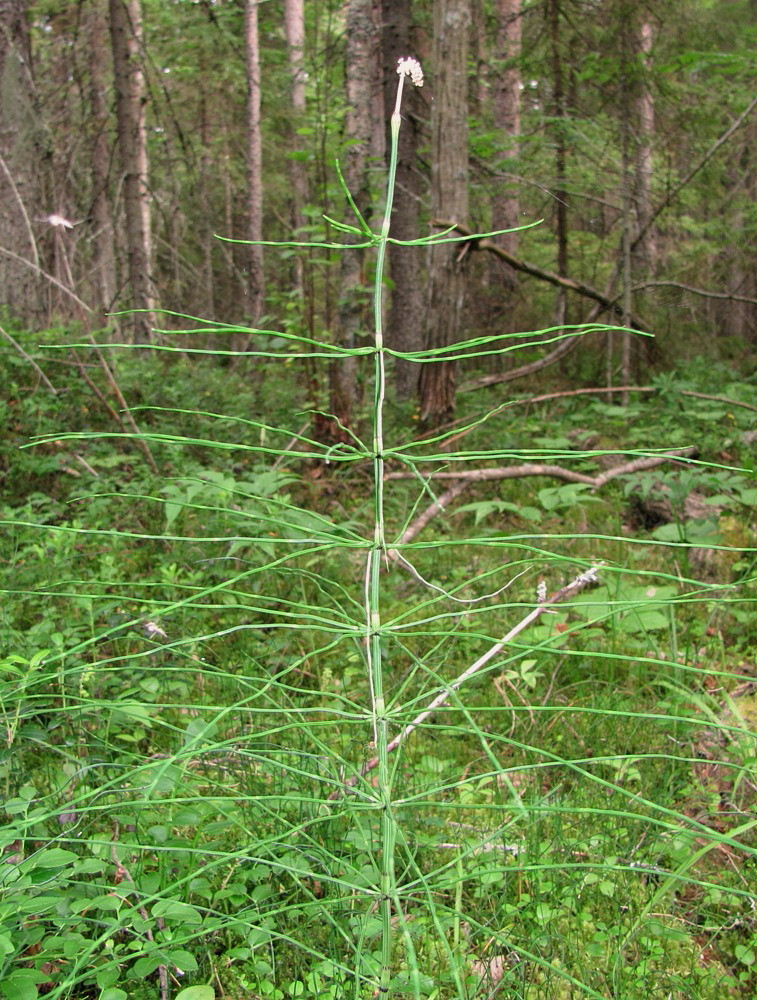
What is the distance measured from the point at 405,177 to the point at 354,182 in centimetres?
219

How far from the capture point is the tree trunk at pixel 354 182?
5.52 m

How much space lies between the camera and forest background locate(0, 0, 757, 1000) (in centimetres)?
130

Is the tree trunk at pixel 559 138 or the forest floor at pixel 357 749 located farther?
the tree trunk at pixel 559 138

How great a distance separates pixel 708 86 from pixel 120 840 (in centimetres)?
865

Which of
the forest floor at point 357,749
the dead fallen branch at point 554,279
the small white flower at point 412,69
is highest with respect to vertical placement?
the small white flower at point 412,69

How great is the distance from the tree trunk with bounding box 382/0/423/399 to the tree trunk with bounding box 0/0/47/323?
3.13m

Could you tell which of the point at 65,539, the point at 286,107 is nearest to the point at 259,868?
the point at 65,539

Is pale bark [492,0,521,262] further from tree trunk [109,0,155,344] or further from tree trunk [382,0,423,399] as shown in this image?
tree trunk [109,0,155,344]

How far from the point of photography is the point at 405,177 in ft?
25.7

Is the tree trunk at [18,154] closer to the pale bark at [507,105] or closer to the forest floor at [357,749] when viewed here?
the forest floor at [357,749]

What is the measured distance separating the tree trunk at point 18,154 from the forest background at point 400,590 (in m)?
0.03

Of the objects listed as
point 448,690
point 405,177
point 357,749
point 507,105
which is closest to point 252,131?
point 507,105

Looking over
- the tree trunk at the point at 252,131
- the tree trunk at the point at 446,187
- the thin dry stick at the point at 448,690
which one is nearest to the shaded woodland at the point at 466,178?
the tree trunk at the point at 446,187

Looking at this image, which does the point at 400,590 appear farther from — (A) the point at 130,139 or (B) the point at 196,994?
(A) the point at 130,139
